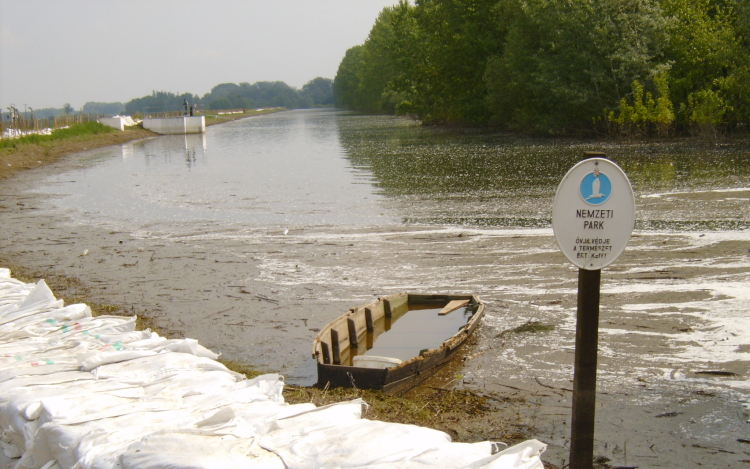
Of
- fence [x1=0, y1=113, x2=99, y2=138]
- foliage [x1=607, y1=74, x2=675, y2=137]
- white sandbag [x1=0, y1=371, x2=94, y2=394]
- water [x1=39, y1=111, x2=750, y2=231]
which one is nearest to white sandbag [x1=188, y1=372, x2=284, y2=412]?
white sandbag [x1=0, y1=371, x2=94, y2=394]

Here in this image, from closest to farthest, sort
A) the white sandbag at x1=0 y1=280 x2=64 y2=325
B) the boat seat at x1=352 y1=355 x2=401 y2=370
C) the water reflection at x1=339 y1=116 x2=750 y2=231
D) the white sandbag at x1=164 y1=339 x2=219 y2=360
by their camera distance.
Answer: the white sandbag at x1=164 y1=339 x2=219 y2=360
the boat seat at x1=352 y1=355 x2=401 y2=370
the white sandbag at x1=0 y1=280 x2=64 y2=325
the water reflection at x1=339 y1=116 x2=750 y2=231

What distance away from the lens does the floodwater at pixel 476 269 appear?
5.71m

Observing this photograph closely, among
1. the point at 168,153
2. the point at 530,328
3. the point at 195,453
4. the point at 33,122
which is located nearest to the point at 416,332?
the point at 530,328

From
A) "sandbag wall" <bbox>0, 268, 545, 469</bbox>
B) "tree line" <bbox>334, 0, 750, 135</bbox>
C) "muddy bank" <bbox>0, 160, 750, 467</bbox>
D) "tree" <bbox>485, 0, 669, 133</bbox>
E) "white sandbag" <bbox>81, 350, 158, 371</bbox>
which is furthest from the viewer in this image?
"tree" <bbox>485, 0, 669, 133</bbox>

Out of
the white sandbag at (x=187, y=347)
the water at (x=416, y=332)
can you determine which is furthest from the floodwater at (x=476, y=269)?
the white sandbag at (x=187, y=347)

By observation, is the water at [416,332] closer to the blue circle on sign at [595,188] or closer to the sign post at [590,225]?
the sign post at [590,225]

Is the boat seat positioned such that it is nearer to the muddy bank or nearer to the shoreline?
the muddy bank

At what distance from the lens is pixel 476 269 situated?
10.1m

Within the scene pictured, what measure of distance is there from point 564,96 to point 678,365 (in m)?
29.8

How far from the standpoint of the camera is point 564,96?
33.8 m

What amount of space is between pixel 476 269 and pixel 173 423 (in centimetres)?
675

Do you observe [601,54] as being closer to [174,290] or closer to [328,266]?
[328,266]

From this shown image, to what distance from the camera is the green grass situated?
1375 inches

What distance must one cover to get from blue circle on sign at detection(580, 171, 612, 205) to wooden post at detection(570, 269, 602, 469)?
0.43m
